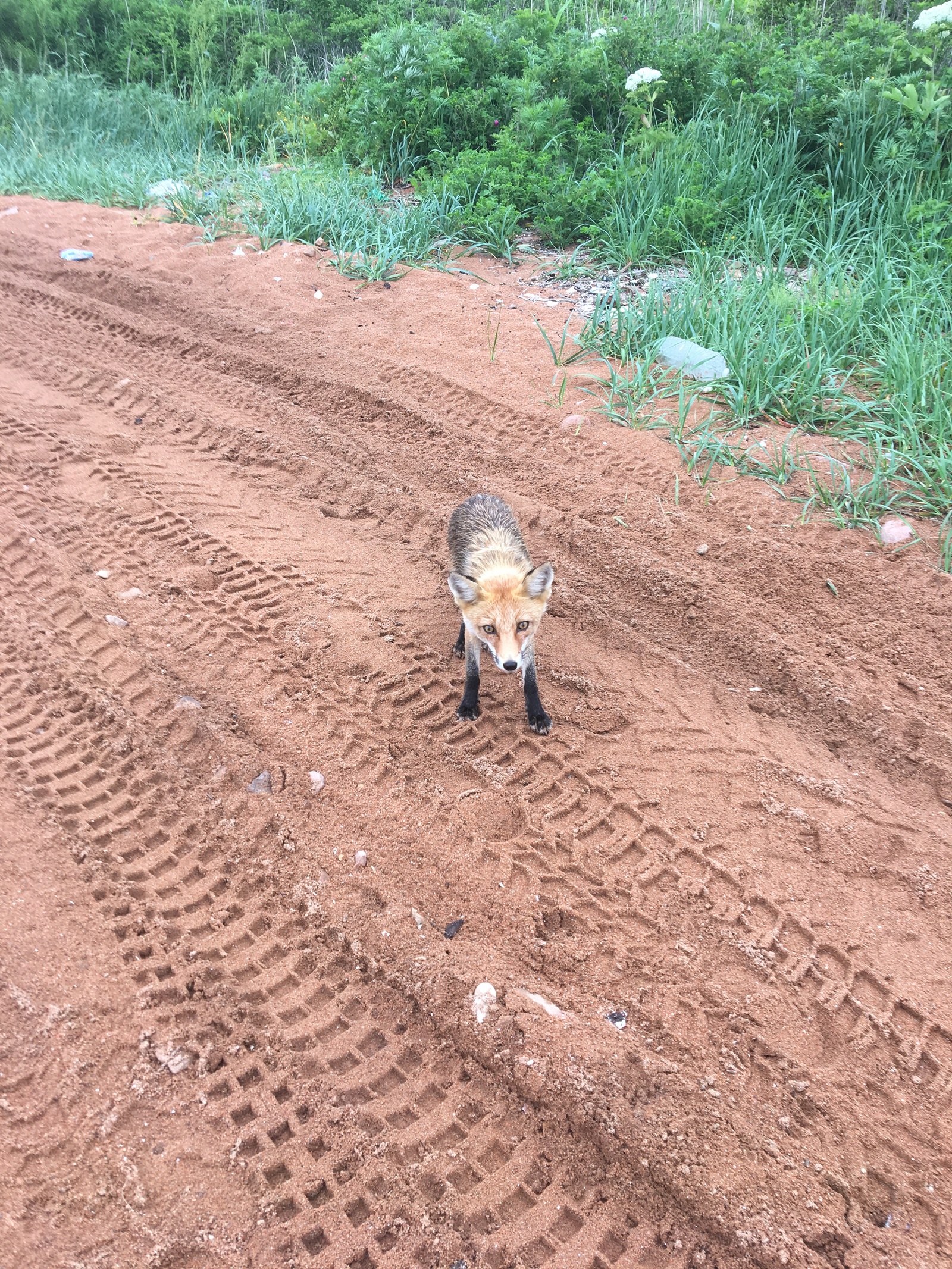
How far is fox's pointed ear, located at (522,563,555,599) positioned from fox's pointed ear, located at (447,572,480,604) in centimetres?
23

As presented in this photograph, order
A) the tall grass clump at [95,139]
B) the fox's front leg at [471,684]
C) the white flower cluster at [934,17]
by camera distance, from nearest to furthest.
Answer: the fox's front leg at [471,684]
the white flower cluster at [934,17]
the tall grass clump at [95,139]

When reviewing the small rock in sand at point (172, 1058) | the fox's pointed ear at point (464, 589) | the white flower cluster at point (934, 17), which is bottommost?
the small rock in sand at point (172, 1058)

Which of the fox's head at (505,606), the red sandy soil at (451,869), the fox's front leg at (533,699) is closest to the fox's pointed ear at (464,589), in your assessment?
the fox's head at (505,606)

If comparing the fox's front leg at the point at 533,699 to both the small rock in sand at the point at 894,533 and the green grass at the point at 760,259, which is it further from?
the small rock in sand at the point at 894,533

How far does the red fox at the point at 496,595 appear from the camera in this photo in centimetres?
355

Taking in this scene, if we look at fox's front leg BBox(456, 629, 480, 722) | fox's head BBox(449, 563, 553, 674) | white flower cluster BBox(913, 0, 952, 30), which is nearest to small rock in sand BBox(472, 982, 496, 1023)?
fox's head BBox(449, 563, 553, 674)

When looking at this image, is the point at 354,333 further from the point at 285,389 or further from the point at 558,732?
the point at 558,732

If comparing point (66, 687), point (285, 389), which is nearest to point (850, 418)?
point (285, 389)

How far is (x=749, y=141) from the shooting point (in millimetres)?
7449

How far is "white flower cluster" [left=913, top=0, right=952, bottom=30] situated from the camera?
6648mm

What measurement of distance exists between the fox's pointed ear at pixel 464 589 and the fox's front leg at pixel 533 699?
0.38 meters

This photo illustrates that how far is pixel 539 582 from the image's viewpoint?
3.59m

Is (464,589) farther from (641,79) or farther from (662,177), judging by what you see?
(641,79)

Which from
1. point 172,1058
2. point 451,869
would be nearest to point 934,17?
point 451,869
